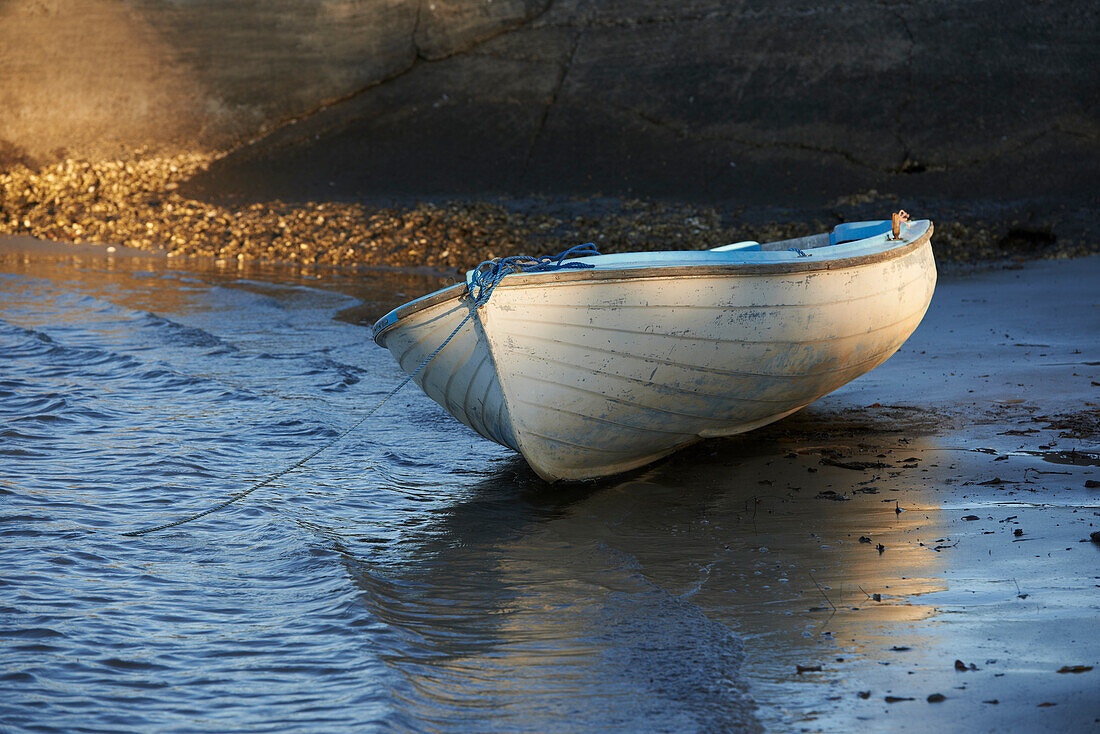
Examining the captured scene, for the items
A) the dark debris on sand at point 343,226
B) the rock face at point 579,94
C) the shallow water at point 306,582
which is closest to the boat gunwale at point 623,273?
the shallow water at point 306,582

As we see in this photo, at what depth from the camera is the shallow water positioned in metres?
3.27

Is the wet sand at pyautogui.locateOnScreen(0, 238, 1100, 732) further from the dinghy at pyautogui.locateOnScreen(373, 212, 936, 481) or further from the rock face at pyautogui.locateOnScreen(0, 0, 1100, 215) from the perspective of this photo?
the rock face at pyautogui.locateOnScreen(0, 0, 1100, 215)

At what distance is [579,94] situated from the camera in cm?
1458

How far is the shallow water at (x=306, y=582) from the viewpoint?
3.27m

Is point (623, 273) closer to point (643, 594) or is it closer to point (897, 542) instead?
point (643, 594)

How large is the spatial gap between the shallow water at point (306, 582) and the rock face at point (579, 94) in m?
7.21

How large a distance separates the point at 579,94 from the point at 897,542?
37.1 ft

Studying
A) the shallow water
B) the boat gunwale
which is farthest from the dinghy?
the shallow water

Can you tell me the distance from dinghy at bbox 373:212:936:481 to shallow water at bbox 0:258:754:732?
0.44 meters

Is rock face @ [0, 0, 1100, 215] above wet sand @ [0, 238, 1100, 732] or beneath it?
above

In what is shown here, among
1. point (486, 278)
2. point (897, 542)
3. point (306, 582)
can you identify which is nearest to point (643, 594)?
point (897, 542)

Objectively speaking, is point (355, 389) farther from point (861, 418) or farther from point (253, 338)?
point (861, 418)

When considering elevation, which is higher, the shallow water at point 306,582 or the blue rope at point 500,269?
the blue rope at point 500,269

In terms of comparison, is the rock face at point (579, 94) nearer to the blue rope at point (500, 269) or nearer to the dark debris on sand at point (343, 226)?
the dark debris on sand at point (343, 226)
